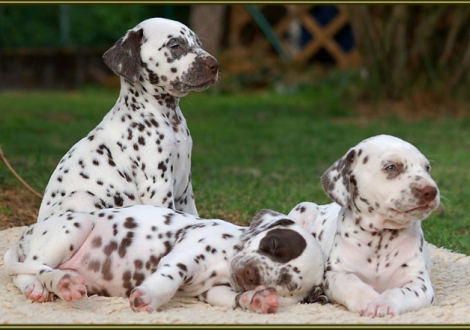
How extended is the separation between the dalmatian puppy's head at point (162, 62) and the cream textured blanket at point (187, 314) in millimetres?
2039

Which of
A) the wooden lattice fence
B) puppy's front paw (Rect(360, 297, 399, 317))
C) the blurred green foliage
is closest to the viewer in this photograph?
puppy's front paw (Rect(360, 297, 399, 317))

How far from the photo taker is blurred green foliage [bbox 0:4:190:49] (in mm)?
23811

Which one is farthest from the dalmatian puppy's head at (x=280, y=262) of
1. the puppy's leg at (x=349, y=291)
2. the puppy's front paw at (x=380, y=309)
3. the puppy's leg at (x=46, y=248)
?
the puppy's leg at (x=46, y=248)

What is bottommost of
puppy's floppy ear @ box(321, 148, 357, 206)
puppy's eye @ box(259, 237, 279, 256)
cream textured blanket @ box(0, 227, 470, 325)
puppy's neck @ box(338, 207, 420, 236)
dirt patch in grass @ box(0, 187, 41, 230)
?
dirt patch in grass @ box(0, 187, 41, 230)

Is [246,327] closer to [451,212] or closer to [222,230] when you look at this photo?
[222,230]

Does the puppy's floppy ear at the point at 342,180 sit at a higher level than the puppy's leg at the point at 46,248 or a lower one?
higher

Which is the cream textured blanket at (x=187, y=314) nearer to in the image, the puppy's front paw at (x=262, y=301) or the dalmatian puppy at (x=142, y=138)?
the puppy's front paw at (x=262, y=301)

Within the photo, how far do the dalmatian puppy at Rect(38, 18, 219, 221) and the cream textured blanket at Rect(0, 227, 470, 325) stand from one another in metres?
1.05

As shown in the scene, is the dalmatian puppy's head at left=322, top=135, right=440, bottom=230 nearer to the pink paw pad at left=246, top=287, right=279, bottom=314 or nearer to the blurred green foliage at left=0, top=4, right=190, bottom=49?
the pink paw pad at left=246, top=287, right=279, bottom=314

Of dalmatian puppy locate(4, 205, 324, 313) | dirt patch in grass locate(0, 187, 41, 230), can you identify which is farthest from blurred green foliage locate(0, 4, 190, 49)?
dalmatian puppy locate(4, 205, 324, 313)

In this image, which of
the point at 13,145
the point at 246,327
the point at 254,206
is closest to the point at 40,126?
the point at 13,145

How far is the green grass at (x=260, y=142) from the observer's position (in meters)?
9.84

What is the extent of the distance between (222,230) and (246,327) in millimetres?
1091

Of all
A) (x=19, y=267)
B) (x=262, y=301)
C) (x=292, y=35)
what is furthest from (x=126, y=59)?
(x=292, y=35)
